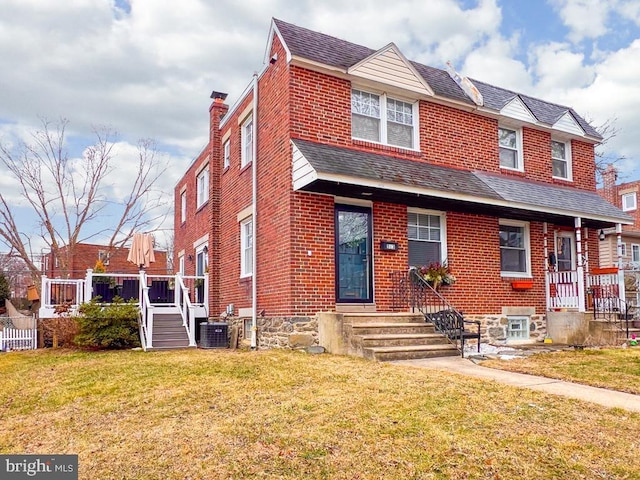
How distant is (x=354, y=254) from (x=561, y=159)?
7993 mm

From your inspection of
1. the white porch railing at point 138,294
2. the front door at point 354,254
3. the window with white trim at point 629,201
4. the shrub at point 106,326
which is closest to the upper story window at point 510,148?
the front door at point 354,254

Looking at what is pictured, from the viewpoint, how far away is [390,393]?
18.5 feet

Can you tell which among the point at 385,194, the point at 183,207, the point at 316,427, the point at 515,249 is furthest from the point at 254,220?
the point at 183,207

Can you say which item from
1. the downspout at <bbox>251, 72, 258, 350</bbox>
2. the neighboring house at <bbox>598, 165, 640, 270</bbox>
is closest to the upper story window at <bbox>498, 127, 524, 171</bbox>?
the downspout at <bbox>251, 72, 258, 350</bbox>

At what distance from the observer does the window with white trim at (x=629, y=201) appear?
34.2 meters

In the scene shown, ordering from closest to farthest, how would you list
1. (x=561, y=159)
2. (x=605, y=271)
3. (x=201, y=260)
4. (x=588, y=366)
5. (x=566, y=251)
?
(x=588, y=366), (x=605, y=271), (x=566, y=251), (x=561, y=159), (x=201, y=260)

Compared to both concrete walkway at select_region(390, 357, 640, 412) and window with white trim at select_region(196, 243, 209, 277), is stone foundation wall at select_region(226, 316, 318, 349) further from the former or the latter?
window with white trim at select_region(196, 243, 209, 277)

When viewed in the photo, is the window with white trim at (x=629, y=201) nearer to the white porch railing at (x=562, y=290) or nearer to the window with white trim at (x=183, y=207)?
the white porch railing at (x=562, y=290)

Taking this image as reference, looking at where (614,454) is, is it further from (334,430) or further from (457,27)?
(457,27)

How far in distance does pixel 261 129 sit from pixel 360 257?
3.99 meters

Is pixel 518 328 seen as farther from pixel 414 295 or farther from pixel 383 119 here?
pixel 383 119

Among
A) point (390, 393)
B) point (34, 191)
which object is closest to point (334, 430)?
point (390, 393)

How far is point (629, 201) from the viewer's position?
34.6 meters

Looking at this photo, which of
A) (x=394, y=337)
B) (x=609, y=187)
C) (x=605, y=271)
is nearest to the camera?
(x=394, y=337)
